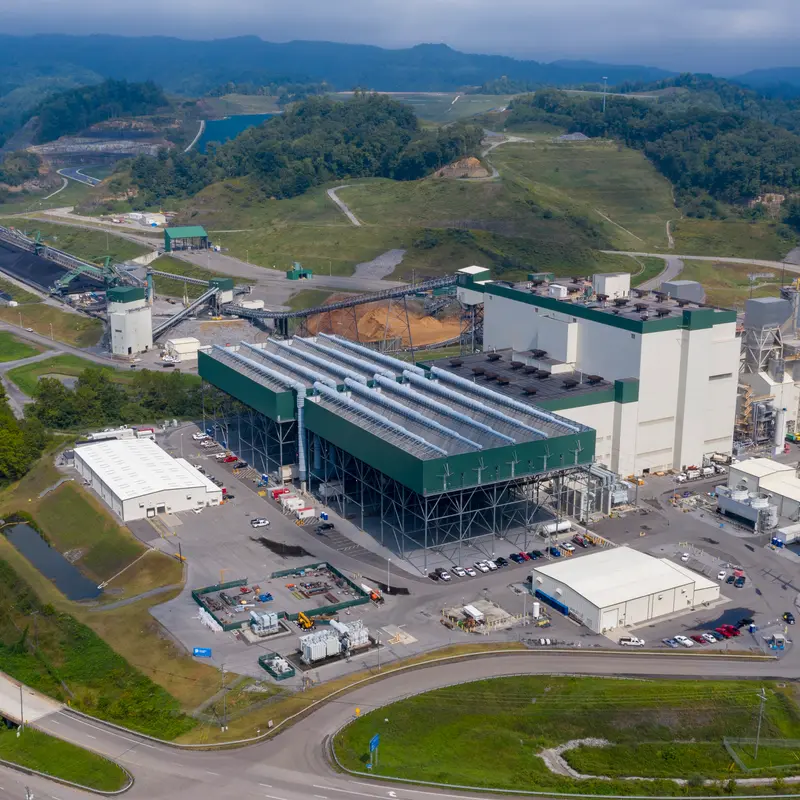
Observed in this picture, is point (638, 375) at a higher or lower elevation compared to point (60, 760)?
higher

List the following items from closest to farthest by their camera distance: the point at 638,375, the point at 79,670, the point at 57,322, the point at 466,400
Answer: the point at 79,670
the point at 466,400
the point at 638,375
the point at 57,322

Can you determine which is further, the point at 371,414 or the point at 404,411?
the point at 404,411

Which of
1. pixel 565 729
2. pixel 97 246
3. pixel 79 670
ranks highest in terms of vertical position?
pixel 97 246

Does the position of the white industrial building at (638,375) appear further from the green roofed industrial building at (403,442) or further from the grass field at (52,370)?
the grass field at (52,370)

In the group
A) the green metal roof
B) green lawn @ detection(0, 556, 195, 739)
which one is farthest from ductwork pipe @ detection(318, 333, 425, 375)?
the green metal roof

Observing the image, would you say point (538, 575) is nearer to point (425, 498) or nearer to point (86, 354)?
point (425, 498)

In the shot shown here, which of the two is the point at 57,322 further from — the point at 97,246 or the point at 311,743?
the point at 311,743

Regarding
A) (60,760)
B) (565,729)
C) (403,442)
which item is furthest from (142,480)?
(565,729)
